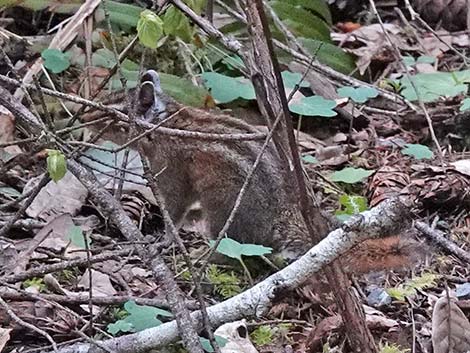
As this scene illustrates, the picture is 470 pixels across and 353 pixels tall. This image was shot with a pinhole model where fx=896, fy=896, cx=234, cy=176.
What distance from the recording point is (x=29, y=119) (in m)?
3.23

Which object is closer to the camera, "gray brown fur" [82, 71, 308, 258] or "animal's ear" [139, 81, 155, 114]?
"gray brown fur" [82, 71, 308, 258]

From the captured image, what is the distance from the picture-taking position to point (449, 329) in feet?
10.4

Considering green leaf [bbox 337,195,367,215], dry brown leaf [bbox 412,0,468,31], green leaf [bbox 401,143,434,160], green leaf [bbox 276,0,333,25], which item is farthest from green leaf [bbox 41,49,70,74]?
dry brown leaf [bbox 412,0,468,31]

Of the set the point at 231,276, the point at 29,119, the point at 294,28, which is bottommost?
the point at 231,276

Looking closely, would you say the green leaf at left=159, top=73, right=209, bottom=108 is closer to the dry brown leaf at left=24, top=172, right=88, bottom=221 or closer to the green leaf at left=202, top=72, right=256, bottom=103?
the green leaf at left=202, top=72, right=256, bottom=103

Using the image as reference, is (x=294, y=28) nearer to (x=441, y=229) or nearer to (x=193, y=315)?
(x=441, y=229)

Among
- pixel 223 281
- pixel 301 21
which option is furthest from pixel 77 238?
pixel 301 21

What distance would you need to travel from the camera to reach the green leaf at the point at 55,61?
471 cm

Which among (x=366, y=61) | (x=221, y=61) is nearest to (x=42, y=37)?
(x=221, y=61)

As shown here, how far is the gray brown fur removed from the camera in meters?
4.18

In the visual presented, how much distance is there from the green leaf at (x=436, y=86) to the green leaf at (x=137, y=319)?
2539 mm

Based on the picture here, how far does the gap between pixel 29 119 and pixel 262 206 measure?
53.3 inches

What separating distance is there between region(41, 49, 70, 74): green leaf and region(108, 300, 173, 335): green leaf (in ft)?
6.57


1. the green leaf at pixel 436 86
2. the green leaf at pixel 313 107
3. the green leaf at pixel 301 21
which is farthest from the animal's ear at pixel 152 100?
the green leaf at pixel 301 21
